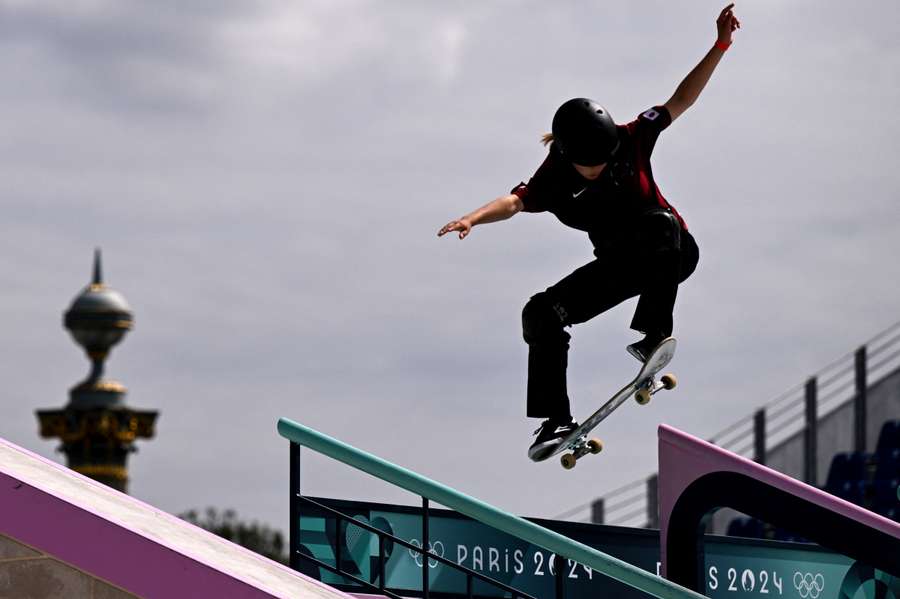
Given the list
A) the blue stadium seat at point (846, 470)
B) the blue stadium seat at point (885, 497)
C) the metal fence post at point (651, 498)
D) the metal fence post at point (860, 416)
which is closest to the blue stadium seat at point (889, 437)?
the blue stadium seat at point (846, 470)

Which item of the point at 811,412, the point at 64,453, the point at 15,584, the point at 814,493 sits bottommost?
the point at 15,584

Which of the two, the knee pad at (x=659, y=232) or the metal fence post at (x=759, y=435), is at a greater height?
the metal fence post at (x=759, y=435)

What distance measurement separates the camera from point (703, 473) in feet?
28.5

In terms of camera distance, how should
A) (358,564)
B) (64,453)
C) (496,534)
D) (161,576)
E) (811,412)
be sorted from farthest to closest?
(64,453)
(811,412)
(496,534)
(358,564)
(161,576)

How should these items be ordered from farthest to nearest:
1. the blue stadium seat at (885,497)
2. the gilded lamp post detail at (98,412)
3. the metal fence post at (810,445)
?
the gilded lamp post detail at (98,412) < the metal fence post at (810,445) < the blue stadium seat at (885,497)

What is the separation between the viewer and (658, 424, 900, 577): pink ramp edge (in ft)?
27.1

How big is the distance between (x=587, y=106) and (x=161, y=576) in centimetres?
341

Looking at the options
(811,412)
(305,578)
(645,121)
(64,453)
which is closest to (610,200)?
(645,121)

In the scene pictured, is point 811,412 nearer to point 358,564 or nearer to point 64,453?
point 358,564

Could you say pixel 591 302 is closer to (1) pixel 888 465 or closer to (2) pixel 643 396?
(2) pixel 643 396

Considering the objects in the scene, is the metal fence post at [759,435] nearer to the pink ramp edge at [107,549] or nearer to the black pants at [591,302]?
the black pants at [591,302]

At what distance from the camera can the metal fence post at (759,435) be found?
69.9 ft

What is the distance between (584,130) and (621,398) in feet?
5.03

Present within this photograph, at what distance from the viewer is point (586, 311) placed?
8711 mm
